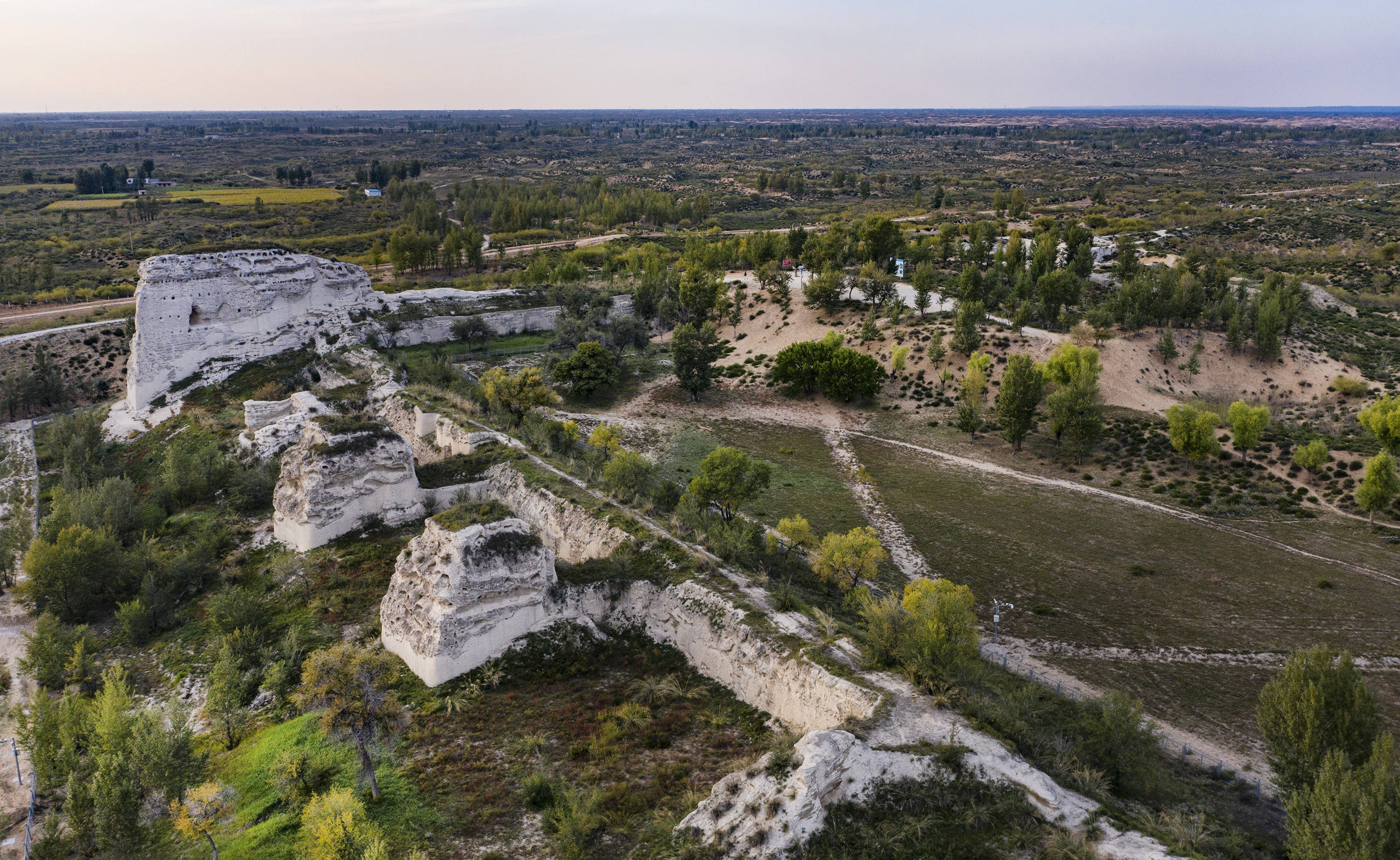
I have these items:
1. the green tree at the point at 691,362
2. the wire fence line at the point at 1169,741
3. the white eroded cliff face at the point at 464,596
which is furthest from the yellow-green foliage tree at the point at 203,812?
the green tree at the point at 691,362

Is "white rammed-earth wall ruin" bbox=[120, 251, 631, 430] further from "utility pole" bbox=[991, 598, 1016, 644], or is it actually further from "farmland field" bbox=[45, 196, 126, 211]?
"farmland field" bbox=[45, 196, 126, 211]

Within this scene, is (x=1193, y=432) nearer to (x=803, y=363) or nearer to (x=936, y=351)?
(x=936, y=351)

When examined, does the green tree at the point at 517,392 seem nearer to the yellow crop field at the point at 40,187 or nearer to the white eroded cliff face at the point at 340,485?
the white eroded cliff face at the point at 340,485

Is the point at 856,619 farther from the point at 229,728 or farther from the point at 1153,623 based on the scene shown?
the point at 229,728

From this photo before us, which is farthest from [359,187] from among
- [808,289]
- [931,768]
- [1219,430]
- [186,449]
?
[931,768]

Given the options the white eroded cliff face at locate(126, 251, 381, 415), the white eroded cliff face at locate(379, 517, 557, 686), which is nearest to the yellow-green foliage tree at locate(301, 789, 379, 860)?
the white eroded cliff face at locate(379, 517, 557, 686)

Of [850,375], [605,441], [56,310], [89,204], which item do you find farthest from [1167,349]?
[89,204]
